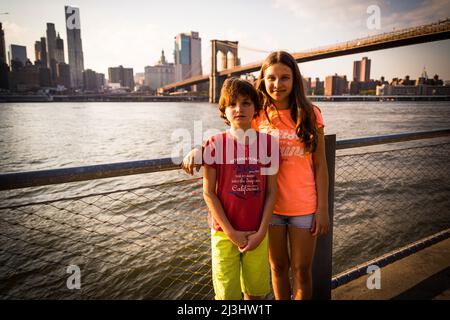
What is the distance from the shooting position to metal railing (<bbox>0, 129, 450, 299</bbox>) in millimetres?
1921

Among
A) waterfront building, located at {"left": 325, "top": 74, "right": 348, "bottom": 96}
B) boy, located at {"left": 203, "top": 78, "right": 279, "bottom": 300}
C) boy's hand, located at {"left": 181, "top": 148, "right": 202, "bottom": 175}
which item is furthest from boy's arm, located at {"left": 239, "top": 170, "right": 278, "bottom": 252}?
waterfront building, located at {"left": 325, "top": 74, "right": 348, "bottom": 96}

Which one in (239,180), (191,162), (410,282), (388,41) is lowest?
(410,282)

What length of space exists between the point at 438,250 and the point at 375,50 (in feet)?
100

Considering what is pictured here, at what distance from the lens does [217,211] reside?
142cm

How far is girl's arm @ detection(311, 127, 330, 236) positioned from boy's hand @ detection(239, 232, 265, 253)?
32cm

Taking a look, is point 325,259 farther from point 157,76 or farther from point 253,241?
point 157,76

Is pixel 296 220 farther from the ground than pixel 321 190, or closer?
closer

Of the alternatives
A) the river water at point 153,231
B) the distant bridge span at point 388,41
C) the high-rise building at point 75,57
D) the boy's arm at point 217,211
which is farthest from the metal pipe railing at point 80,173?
the high-rise building at point 75,57

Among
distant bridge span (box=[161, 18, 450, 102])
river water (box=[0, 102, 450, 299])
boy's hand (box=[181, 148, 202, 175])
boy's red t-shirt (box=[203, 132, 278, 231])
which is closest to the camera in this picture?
boy's hand (box=[181, 148, 202, 175])

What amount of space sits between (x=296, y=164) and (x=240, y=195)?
0.34 m

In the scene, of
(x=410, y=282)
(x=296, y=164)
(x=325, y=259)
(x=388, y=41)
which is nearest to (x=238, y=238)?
(x=296, y=164)

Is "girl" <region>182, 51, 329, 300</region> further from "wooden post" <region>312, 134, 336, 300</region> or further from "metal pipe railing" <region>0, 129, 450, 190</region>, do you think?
"metal pipe railing" <region>0, 129, 450, 190</region>
